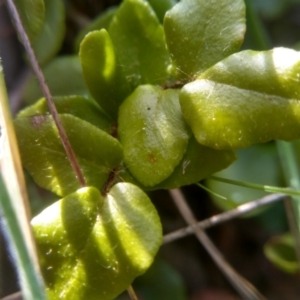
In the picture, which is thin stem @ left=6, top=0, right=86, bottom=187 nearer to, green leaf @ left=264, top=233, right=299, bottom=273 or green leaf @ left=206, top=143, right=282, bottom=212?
green leaf @ left=206, top=143, right=282, bottom=212

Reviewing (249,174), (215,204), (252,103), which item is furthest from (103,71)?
(215,204)

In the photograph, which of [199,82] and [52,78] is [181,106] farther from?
Answer: [52,78]

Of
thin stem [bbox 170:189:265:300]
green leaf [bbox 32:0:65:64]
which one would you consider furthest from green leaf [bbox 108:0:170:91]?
thin stem [bbox 170:189:265:300]

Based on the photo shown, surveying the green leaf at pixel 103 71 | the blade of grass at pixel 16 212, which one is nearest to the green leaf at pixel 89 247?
the blade of grass at pixel 16 212

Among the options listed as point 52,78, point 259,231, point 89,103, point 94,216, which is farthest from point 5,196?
point 259,231

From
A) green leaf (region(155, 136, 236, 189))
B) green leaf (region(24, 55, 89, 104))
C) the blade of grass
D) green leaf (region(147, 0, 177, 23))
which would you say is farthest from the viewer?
green leaf (region(24, 55, 89, 104))

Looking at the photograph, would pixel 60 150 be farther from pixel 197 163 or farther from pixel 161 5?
pixel 161 5

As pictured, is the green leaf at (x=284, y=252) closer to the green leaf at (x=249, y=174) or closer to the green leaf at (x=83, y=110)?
the green leaf at (x=249, y=174)
